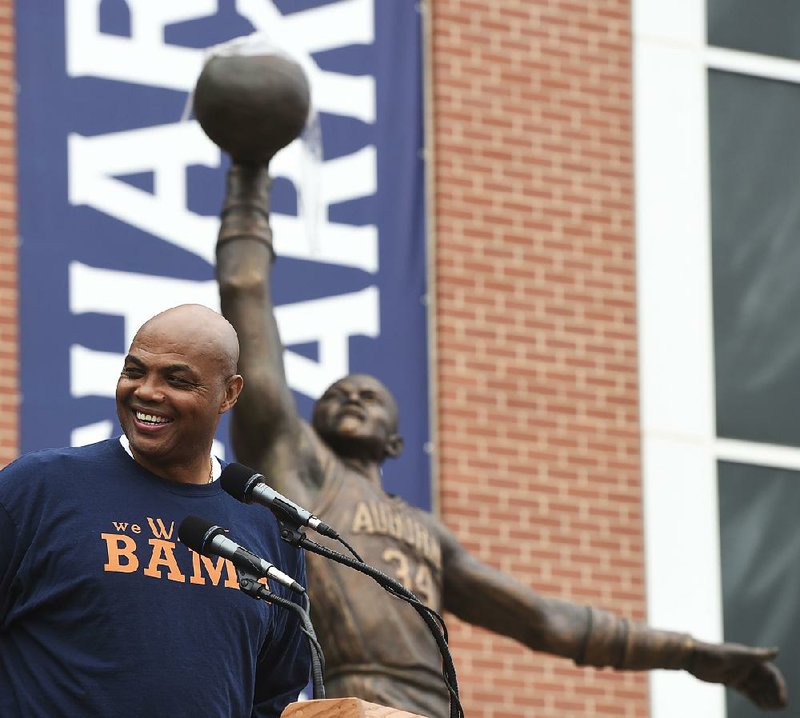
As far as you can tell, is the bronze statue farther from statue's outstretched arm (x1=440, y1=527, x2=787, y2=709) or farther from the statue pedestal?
the statue pedestal

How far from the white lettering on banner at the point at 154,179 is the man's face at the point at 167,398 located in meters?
6.03

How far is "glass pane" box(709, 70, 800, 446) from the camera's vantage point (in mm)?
12297

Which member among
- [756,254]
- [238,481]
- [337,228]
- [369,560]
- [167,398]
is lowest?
[369,560]

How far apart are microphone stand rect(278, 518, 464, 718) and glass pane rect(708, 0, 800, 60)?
27.6ft

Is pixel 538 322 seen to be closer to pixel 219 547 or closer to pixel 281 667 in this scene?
pixel 281 667

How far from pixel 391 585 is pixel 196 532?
410 mm

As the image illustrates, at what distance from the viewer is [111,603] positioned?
452 centimetres

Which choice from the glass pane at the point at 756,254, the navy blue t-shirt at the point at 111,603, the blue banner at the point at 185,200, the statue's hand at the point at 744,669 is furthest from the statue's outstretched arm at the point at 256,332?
the glass pane at the point at 756,254

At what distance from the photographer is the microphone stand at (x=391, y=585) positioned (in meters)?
4.52

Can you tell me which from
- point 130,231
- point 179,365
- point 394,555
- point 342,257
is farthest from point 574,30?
point 179,365

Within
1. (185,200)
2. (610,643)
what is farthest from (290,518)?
(185,200)

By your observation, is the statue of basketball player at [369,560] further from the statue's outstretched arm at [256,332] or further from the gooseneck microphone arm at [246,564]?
the gooseneck microphone arm at [246,564]

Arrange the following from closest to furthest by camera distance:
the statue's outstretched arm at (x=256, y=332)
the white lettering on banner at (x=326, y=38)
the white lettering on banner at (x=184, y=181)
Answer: the statue's outstretched arm at (x=256, y=332) → the white lettering on banner at (x=184, y=181) → the white lettering on banner at (x=326, y=38)

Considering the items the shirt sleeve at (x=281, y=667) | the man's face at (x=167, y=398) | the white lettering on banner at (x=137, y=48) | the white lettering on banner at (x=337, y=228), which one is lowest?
the shirt sleeve at (x=281, y=667)
